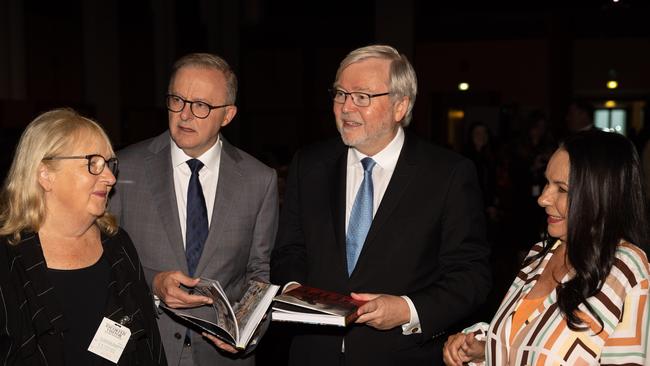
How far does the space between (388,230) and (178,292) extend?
81cm

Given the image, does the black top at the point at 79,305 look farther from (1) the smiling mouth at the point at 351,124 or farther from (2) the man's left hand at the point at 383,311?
(1) the smiling mouth at the point at 351,124

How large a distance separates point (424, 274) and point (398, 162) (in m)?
0.45

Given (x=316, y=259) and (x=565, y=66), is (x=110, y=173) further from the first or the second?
(x=565, y=66)

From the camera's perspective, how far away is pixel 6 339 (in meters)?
2.11

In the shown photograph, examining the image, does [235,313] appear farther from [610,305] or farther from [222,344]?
[610,305]

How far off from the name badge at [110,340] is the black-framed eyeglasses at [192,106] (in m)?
0.91

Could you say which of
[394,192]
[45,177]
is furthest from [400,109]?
[45,177]

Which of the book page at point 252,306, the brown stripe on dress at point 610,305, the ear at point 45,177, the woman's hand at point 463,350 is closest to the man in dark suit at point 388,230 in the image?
the woman's hand at point 463,350

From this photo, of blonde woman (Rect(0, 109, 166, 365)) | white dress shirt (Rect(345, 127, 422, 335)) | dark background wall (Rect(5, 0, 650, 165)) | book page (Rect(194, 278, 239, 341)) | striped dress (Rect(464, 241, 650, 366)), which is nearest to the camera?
striped dress (Rect(464, 241, 650, 366))

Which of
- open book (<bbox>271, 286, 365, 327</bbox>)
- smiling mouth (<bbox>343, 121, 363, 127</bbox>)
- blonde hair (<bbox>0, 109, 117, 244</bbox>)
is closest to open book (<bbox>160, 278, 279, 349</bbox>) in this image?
open book (<bbox>271, 286, 365, 327</bbox>)

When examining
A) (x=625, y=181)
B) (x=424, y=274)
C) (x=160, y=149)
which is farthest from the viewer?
(x=160, y=149)

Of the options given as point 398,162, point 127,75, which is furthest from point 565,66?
point 398,162

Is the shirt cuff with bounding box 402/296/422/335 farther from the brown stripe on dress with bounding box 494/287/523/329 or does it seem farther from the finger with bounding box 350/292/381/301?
the brown stripe on dress with bounding box 494/287/523/329

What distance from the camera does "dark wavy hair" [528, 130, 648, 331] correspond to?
1.99 metres
